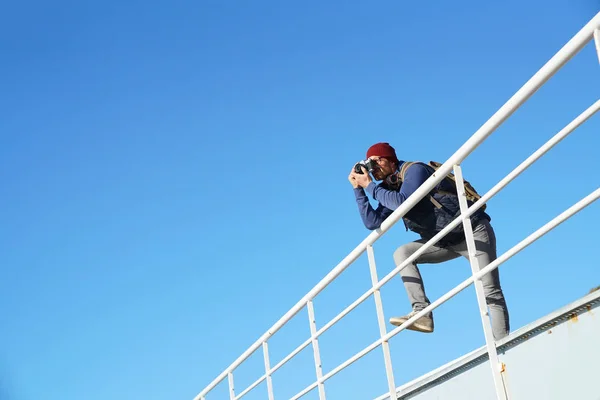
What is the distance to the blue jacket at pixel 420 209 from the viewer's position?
6262mm

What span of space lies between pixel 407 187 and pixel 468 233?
4.62 feet

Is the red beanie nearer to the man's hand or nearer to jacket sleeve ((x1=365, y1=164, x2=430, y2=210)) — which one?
the man's hand

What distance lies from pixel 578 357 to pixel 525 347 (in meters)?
0.38

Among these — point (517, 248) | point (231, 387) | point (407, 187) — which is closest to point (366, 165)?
point (407, 187)

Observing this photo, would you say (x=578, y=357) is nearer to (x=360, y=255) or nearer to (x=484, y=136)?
(x=484, y=136)

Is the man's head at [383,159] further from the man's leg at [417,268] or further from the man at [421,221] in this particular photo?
the man's leg at [417,268]

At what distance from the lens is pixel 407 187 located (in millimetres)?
6457

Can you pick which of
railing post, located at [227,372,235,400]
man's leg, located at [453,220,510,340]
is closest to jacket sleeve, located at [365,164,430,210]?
man's leg, located at [453,220,510,340]

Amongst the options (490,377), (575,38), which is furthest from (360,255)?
(575,38)

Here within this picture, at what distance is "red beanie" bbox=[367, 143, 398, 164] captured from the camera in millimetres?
6984

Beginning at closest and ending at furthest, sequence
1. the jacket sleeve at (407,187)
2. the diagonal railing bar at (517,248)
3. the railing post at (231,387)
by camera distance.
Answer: the diagonal railing bar at (517,248), the jacket sleeve at (407,187), the railing post at (231,387)

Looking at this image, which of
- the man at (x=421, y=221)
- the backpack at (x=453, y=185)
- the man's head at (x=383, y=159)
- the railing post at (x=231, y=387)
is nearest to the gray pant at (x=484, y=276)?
the man at (x=421, y=221)

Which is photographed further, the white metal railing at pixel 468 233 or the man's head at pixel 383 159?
the man's head at pixel 383 159

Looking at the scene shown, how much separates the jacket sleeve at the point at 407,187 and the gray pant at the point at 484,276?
1.36 feet
